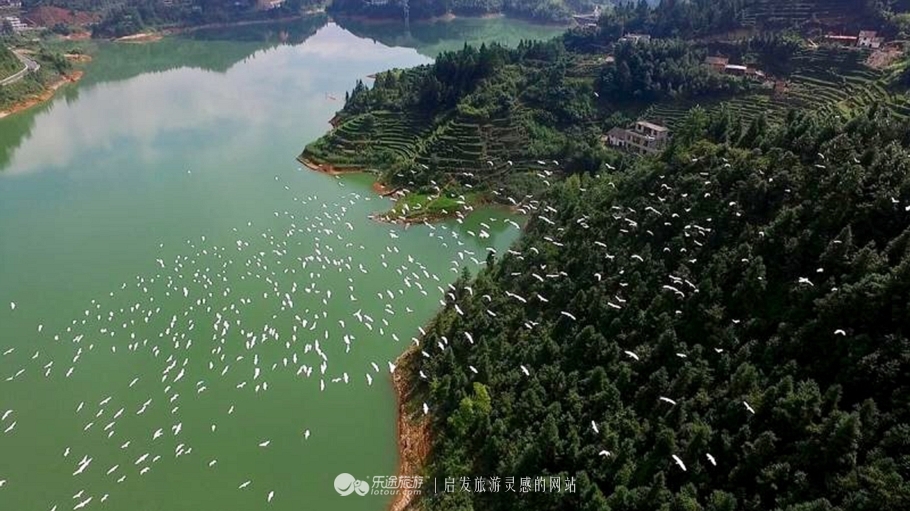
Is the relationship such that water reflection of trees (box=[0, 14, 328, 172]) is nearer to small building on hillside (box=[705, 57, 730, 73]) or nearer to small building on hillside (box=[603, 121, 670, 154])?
small building on hillside (box=[603, 121, 670, 154])

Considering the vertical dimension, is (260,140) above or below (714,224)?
below

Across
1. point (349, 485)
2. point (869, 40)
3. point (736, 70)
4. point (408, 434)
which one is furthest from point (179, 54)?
point (349, 485)

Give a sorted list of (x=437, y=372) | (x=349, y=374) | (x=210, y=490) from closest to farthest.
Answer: (x=210, y=490) < (x=437, y=372) < (x=349, y=374)

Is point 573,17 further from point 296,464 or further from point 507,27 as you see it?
point 296,464

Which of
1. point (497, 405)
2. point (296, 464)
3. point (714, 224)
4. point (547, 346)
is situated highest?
point (714, 224)

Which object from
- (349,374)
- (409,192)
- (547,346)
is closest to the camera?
(547,346)

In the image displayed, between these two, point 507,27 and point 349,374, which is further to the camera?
point 507,27

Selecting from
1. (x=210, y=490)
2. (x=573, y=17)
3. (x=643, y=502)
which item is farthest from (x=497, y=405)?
(x=573, y=17)

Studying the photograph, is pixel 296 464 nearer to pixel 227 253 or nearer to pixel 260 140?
pixel 227 253
